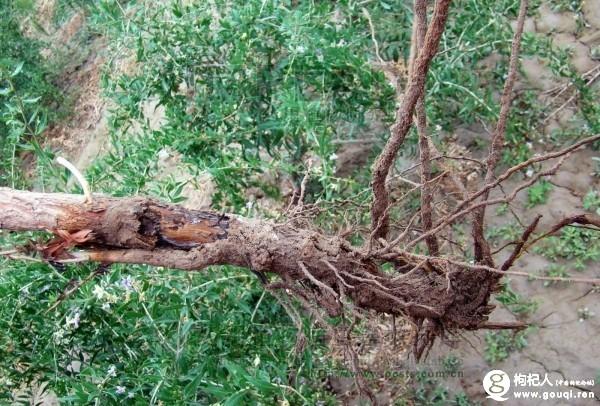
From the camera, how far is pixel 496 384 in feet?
7.70

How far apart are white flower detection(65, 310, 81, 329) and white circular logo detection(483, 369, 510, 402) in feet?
5.04

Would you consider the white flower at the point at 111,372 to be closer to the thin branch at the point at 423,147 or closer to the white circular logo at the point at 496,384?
the thin branch at the point at 423,147

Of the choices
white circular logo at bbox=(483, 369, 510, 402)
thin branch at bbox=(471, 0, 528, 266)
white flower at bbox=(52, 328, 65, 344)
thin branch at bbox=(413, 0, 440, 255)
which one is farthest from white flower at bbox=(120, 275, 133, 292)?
white circular logo at bbox=(483, 369, 510, 402)

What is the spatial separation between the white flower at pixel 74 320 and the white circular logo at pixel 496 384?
1.54m

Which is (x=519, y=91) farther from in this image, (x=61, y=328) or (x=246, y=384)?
(x=61, y=328)

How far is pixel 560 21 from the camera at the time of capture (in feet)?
10.4

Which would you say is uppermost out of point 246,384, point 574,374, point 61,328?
point 61,328

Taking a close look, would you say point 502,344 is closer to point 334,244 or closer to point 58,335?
point 334,244

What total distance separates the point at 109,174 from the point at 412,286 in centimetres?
110

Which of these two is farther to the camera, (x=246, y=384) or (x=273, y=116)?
(x=273, y=116)

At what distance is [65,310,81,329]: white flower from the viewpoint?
1641 mm

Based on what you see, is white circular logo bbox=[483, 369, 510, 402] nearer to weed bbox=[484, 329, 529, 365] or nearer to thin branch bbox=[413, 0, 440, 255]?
weed bbox=[484, 329, 529, 365]

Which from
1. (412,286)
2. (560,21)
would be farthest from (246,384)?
(560,21)

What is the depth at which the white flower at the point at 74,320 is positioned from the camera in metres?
1.64
